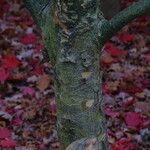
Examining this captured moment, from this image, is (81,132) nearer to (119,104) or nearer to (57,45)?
(57,45)

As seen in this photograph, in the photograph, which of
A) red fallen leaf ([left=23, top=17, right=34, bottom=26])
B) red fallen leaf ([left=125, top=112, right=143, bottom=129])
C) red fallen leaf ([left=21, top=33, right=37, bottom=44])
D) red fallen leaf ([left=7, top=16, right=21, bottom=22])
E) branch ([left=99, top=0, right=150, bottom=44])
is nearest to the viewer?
branch ([left=99, top=0, right=150, bottom=44])

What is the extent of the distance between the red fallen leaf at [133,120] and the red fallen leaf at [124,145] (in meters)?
0.23

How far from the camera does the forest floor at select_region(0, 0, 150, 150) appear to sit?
13.7 feet

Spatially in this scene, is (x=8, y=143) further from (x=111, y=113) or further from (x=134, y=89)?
(x=134, y=89)

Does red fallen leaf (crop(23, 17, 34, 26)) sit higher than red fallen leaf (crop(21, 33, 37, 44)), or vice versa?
red fallen leaf (crop(23, 17, 34, 26))

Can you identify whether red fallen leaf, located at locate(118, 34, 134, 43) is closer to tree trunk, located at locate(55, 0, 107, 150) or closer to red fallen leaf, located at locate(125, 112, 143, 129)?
red fallen leaf, located at locate(125, 112, 143, 129)

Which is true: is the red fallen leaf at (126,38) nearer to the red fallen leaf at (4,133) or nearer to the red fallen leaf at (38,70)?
the red fallen leaf at (38,70)

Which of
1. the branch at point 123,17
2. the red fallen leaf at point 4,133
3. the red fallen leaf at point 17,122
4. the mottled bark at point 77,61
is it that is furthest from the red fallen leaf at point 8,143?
the branch at point 123,17

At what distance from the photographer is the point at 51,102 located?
4.76 metres

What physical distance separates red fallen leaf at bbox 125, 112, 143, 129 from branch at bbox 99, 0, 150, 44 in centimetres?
242

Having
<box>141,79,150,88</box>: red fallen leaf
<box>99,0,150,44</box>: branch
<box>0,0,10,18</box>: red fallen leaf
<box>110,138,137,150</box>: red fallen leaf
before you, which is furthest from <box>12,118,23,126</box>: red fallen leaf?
<box>0,0,10,18</box>: red fallen leaf

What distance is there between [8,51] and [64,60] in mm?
4124

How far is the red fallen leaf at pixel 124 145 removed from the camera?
12.8 feet

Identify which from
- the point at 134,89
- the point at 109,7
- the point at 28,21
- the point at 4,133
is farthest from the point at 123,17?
the point at 28,21
